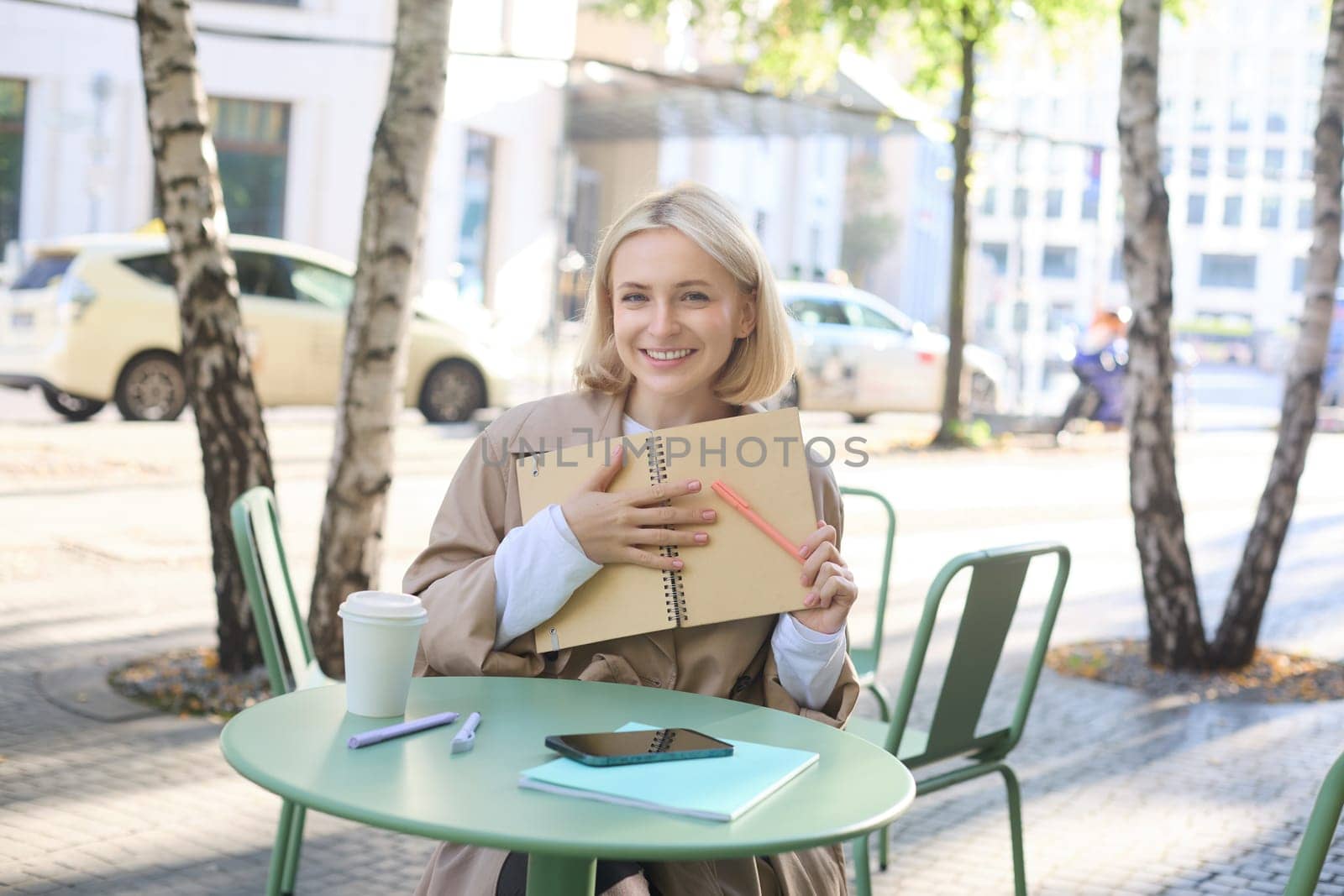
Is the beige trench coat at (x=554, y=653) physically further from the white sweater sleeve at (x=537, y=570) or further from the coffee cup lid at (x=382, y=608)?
the coffee cup lid at (x=382, y=608)

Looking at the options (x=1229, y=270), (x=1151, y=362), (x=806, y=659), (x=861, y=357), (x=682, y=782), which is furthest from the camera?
(x=1229, y=270)

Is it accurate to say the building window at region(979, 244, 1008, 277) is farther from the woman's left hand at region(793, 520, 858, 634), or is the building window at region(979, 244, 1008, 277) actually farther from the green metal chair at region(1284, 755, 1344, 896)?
the green metal chair at region(1284, 755, 1344, 896)

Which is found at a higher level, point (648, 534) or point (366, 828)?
point (648, 534)

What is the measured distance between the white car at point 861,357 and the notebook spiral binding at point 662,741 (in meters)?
16.4

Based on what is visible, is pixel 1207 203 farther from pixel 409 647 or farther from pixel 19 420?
pixel 409 647

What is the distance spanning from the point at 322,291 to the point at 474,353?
1.70m

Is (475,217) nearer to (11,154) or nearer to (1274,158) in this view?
(11,154)

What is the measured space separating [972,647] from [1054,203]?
90.7m

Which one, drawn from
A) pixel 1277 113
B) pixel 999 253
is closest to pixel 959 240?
pixel 1277 113

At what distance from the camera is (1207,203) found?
303 feet

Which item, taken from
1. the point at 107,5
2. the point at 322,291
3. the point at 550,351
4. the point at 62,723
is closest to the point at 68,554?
the point at 62,723

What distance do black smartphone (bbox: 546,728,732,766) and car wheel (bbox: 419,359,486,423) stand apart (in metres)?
13.9

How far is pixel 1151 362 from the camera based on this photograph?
22.6 ft

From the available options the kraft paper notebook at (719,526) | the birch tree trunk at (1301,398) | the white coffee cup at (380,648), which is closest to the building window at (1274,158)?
the birch tree trunk at (1301,398)
